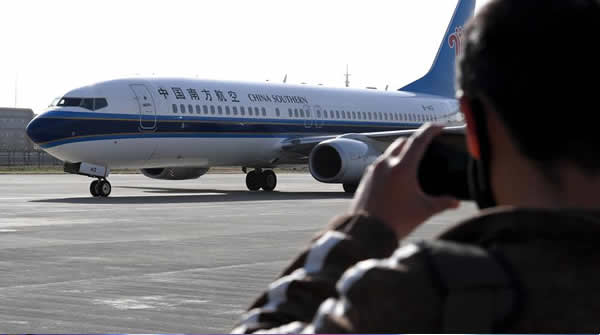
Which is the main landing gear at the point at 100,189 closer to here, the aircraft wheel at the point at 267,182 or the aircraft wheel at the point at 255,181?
the aircraft wheel at the point at 255,181

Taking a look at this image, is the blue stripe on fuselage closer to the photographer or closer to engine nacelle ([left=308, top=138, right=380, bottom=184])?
engine nacelle ([left=308, top=138, right=380, bottom=184])

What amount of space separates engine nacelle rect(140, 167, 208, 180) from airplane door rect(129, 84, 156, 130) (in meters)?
4.50

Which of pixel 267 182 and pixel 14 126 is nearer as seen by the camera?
pixel 267 182

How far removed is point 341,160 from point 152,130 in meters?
4.31

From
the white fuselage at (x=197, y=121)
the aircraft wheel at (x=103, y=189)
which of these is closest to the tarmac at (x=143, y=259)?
the white fuselage at (x=197, y=121)

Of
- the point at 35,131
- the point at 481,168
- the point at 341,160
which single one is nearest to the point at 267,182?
the point at 341,160

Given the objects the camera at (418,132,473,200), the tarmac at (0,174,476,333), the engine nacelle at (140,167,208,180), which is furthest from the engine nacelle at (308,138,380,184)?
the camera at (418,132,473,200)

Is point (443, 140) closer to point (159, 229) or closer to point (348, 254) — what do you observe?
point (348, 254)

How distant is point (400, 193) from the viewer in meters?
1.37

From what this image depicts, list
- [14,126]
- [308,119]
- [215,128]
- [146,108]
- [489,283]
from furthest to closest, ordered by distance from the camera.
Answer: [14,126] → [308,119] → [215,128] → [146,108] → [489,283]

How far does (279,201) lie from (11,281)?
1398cm

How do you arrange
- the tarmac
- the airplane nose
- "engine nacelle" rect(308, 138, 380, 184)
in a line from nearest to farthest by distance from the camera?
the tarmac
the airplane nose
"engine nacelle" rect(308, 138, 380, 184)

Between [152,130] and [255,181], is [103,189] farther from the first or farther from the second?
[255,181]

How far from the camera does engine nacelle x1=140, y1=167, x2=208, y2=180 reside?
2948 cm
